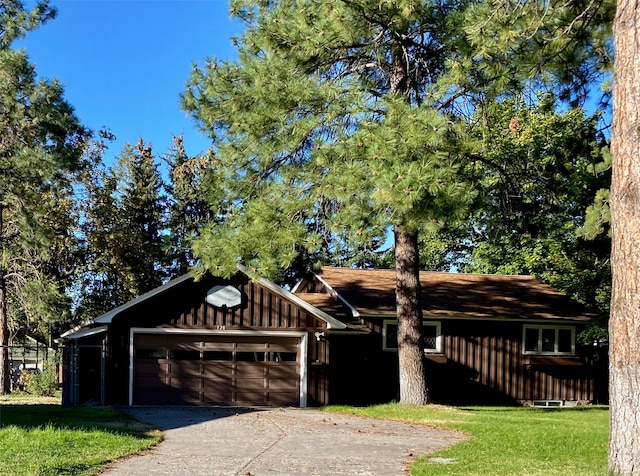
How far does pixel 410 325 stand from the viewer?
17.0 metres

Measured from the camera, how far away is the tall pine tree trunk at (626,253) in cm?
662

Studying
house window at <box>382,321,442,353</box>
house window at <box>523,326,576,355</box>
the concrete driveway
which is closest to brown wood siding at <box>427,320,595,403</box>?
house window at <box>382,321,442,353</box>

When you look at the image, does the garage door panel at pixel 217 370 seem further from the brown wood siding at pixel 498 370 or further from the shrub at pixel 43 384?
the shrub at pixel 43 384

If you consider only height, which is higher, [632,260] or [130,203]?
[130,203]

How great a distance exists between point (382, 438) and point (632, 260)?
595 cm

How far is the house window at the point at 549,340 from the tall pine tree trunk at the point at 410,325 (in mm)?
→ 5978

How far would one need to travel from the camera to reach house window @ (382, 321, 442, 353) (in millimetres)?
20531

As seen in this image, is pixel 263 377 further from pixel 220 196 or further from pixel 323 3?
pixel 323 3

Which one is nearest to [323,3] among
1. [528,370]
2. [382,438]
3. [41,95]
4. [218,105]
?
[218,105]

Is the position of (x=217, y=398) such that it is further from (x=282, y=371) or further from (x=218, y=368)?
(x=282, y=371)

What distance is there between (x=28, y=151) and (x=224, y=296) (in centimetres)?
716

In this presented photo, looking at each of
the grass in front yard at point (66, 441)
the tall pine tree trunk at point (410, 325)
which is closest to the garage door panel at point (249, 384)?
the tall pine tree trunk at point (410, 325)

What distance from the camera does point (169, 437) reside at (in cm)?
1114

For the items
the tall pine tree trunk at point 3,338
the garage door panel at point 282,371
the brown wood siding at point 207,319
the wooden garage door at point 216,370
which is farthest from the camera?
the tall pine tree trunk at point 3,338
